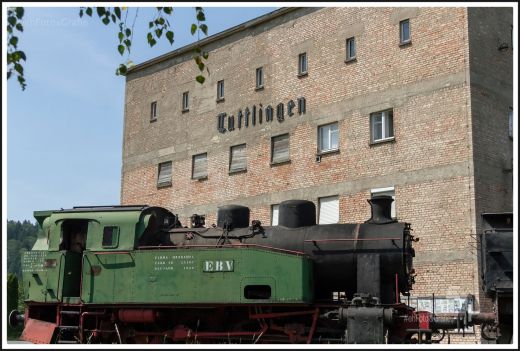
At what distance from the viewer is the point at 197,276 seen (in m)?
13.4

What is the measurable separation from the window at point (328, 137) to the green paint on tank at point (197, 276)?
10.4 m

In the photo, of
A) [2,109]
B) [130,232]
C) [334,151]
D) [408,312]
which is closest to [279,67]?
[334,151]

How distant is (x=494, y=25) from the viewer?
21.0m

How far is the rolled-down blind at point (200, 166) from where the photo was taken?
1067 inches

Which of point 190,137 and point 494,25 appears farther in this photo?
point 190,137

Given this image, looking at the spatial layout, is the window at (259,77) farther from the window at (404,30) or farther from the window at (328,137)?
the window at (404,30)

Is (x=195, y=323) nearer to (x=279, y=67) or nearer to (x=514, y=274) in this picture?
(x=514, y=274)

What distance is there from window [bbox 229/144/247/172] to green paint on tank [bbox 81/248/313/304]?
12014 mm

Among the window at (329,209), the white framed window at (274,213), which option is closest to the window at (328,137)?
the window at (329,209)

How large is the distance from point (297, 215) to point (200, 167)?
45.1 feet

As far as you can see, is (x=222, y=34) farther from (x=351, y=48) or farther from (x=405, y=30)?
(x=405, y=30)

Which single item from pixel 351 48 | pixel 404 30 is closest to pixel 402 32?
pixel 404 30

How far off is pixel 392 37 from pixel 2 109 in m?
14.7

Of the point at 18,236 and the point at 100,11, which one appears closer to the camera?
the point at 100,11
